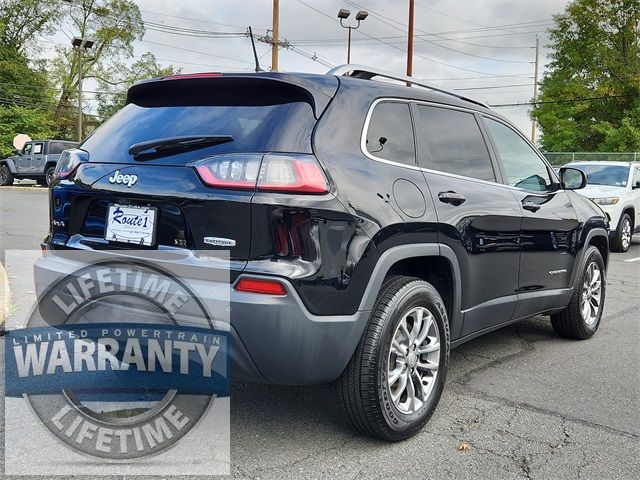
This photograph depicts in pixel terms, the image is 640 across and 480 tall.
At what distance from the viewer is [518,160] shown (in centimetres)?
452

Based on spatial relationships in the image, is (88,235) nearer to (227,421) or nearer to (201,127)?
(201,127)

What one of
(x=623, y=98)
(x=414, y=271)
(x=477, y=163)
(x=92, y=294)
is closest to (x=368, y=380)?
(x=414, y=271)

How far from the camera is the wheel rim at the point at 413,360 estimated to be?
3.18 meters

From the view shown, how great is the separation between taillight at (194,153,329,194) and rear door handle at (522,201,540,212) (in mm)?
2034

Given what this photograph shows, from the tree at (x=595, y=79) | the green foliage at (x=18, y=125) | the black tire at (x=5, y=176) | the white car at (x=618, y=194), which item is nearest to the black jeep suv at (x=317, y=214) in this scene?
the white car at (x=618, y=194)

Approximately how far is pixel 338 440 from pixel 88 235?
1595 millimetres

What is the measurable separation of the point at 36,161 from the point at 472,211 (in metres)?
25.1

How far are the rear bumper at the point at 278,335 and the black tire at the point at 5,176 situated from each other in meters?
27.1

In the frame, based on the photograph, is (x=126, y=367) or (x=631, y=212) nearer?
(x=126, y=367)

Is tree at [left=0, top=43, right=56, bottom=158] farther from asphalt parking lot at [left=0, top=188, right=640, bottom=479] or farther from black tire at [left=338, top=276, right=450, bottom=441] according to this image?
black tire at [left=338, top=276, right=450, bottom=441]

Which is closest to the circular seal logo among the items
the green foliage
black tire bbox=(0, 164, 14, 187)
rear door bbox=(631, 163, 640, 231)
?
rear door bbox=(631, 163, 640, 231)

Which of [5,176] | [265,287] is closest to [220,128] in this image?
[265,287]

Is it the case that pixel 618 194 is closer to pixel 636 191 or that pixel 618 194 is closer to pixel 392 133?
pixel 636 191

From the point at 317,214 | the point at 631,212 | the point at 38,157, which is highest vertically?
the point at 38,157
